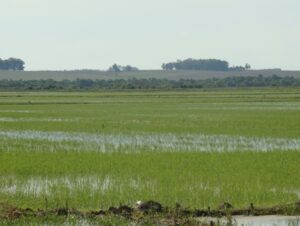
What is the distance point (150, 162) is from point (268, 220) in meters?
6.02

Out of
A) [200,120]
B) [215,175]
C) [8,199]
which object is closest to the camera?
[8,199]

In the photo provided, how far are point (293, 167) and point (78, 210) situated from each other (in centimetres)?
605

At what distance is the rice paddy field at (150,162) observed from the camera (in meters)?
10.4

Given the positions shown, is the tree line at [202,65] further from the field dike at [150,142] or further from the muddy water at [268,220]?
the muddy water at [268,220]

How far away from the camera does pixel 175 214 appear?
28.7 ft

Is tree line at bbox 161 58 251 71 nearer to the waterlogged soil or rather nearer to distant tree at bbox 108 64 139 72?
distant tree at bbox 108 64 139 72

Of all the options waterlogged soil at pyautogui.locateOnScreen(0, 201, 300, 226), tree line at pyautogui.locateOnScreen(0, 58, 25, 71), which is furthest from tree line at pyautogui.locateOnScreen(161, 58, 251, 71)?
waterlogged soil at pyautogui.locateOnScreen(0, 201, 300, 226)

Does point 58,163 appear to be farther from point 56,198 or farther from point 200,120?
point 200,120

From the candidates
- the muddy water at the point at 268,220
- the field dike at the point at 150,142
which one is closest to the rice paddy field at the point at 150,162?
the field dike at the point at 150,142

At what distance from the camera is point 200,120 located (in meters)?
27.9

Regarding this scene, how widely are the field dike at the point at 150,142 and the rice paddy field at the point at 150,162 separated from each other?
0.03m

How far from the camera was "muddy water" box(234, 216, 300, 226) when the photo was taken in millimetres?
8477

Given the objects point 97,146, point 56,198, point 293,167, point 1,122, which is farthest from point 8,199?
point 1,122

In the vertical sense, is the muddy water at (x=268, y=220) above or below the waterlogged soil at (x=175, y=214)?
below
